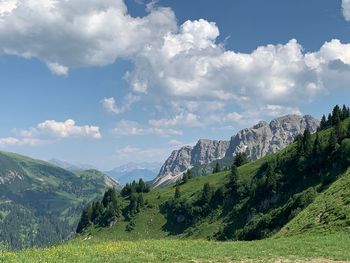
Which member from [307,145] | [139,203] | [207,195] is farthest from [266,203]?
[139,203]

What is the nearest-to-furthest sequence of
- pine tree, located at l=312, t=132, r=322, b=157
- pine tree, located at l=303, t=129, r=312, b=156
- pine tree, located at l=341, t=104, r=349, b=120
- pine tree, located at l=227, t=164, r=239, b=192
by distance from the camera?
pine tree, located at l=312, t=132, r=322, b=157
pine tree, located at l=303, t=129, r=312, b=156
pine tree, located at l=227, t=164, r=239, b=192
pine tree, located at l=341, t=104, r=349, b=120

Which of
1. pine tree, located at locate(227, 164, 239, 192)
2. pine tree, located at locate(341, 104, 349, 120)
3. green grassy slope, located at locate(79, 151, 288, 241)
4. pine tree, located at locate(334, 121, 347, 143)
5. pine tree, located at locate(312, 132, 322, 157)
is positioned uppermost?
pine tree, located at locate(341, 104, 349, 120)

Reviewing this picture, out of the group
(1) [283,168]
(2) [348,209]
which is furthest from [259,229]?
(2) [348,209]

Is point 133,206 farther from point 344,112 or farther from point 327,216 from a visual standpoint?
point 327,216

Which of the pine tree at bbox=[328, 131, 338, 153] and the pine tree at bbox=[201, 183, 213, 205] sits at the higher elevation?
the pine tree at bbox=[328, 131, 338, 153]

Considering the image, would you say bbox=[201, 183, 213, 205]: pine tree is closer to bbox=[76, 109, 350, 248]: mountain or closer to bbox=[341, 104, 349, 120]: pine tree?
bbox=[76, 109, 350, 248]: mountain

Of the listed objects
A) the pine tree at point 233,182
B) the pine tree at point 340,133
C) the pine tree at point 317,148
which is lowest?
the pine tree at point 233,182

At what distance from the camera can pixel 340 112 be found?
190625 millimetres

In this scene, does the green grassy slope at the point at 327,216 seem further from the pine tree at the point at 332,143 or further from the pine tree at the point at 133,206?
the pine tree at the point at 133,206

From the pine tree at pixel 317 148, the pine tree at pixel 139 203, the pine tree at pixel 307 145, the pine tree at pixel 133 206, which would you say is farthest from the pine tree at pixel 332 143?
the pine tree at pixel 133 206

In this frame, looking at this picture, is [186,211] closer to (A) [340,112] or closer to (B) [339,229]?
(A) [340,112]

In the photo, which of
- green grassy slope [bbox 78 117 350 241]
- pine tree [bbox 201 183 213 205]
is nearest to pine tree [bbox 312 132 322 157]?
green grassy slope [bbox 78 117 350 241]

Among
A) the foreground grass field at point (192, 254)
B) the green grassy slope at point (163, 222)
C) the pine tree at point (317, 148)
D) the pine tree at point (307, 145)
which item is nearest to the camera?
the foreground grass field at point (192, 254)

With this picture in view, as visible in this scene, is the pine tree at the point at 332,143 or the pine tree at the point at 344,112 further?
the pine tree at the point at 344,112
